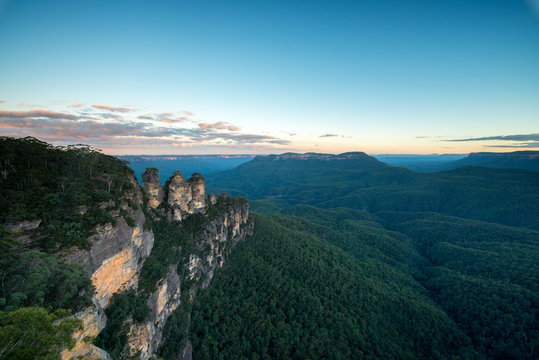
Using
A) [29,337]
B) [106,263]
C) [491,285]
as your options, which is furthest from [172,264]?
[491,285]

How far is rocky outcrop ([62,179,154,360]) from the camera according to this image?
52.9 feet

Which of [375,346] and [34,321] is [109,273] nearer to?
[34,321]

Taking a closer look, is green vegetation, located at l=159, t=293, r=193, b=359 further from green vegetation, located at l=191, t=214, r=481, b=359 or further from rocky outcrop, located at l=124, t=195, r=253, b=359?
green vegetation, located at l=191, t=214, r=481, b=359

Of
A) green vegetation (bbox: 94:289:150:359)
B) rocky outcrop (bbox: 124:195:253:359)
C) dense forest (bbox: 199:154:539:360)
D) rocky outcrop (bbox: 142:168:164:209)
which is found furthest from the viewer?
dense forest (bbox: 199:154:539:360)

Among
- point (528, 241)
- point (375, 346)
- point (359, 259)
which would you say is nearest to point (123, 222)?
point (375, 346)

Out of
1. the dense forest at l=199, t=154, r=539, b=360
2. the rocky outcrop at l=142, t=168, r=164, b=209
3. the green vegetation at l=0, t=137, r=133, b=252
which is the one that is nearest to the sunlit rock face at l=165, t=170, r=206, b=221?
the rocky outcrop at l=142, t=168, r=164, b=209

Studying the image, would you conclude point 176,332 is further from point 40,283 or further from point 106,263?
point 40,283

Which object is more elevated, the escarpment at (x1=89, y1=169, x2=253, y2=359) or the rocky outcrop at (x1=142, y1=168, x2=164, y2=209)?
the rocky outcrop at (x1=142, y1=168, x2=164, y2=209)

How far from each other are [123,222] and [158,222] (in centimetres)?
1782

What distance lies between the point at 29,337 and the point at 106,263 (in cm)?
1409

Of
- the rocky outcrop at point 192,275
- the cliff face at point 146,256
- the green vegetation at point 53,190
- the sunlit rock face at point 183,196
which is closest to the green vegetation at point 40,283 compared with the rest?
the cliff face at point 146,256

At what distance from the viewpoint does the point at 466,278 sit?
66188 millimetres

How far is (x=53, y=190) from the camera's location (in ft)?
75.0

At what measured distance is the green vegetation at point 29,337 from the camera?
368 inches
